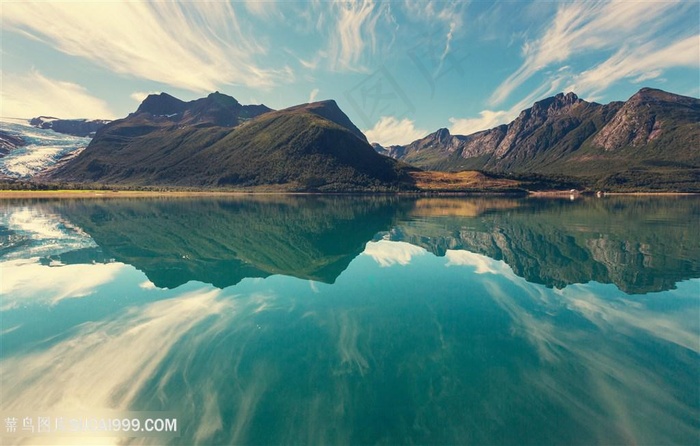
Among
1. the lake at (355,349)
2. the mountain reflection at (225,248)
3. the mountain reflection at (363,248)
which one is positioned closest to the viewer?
the lake at (355,349)

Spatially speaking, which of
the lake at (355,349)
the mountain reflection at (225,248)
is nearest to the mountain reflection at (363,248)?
the mountain reflection at (225,248)

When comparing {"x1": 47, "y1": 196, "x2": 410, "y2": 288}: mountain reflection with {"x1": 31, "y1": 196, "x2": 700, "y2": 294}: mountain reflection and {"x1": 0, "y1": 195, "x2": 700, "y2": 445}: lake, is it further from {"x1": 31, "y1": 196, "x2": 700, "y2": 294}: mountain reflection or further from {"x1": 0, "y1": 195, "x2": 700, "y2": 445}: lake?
{"x1": 0, "y1": 195, "x2": 700, "y2": 445}: lake

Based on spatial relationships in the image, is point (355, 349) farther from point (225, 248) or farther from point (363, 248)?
point (225, 248)

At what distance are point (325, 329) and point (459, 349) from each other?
896cm

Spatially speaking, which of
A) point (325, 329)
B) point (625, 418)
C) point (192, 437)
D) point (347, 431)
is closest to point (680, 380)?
point (625, 418)

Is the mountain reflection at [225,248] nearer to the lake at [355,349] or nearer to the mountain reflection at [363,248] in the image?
the mountain reflection at [363,248]

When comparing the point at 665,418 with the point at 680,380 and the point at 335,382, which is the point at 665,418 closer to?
the point at 680,380

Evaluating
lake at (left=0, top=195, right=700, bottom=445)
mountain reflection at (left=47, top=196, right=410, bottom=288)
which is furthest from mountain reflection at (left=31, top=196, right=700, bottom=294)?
lake at (left=0, top=195, right=700, bottom=445)

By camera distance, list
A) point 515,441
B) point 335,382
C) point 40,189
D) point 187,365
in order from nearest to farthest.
→ point 515,441, point 335,382, point 187,365, point 40,189

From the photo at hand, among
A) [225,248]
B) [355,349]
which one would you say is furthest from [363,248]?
[355,349]

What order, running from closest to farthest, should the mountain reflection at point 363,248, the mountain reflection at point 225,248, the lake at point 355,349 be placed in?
the lake at point 355,349, the mountain reflection at point 363,248, the mountain reflection at point 225,248

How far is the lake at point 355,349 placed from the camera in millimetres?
13531

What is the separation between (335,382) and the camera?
1612 cm

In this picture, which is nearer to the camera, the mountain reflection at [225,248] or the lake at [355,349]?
the lake at [355,349]
